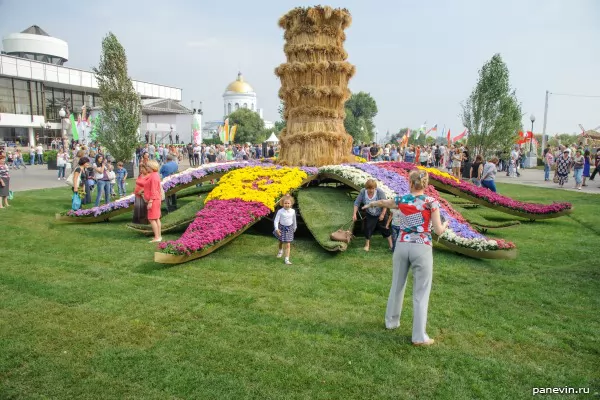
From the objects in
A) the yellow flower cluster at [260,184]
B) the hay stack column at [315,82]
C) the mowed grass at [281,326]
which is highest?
the hay stack column at [315,82]

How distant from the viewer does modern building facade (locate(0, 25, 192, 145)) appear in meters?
47.4

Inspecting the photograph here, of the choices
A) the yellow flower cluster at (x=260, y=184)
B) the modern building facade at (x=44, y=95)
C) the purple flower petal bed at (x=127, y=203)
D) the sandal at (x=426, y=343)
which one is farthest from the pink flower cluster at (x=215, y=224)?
the modern building facade at (x=44, y=95)

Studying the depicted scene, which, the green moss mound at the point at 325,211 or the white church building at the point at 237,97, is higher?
the white church building at the point at 237,97

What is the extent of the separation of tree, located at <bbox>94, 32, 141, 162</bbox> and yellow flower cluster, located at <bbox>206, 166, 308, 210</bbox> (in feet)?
47.4

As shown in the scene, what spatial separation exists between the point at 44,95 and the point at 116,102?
36.7m

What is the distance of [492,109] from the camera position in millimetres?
24906

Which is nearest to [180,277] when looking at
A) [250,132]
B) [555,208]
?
[555,208]

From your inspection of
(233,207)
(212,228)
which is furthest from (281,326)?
(233,207)

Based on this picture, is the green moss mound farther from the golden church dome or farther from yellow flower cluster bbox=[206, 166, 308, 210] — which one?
the golden church dome

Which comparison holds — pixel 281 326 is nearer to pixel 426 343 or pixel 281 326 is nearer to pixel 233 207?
pixel 426 343

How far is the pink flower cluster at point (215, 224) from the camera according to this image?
7.68 metres

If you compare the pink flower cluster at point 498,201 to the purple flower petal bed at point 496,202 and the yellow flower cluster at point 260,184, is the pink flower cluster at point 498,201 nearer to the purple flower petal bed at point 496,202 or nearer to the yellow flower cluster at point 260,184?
the purple flower petal bed at point 496,202

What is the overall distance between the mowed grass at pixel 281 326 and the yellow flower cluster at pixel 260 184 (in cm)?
119

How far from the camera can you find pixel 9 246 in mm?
9023
